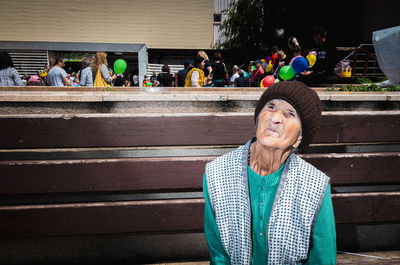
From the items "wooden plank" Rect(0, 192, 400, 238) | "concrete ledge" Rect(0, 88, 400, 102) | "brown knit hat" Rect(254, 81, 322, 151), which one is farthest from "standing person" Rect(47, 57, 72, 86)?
"brown knit hat" Rect(254, 81, 322, 151)

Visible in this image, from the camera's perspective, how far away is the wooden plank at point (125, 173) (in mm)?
2299

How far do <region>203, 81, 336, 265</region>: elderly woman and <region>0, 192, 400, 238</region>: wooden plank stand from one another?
1047 mm

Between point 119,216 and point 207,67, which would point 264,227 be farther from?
point 207,67

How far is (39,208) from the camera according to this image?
2.36 metres

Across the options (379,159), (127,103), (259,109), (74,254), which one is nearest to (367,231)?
(379,159)

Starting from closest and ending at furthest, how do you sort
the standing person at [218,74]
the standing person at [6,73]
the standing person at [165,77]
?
the standing person at [6,73] < the standing person at [218,74] < the standing person at [165,77]

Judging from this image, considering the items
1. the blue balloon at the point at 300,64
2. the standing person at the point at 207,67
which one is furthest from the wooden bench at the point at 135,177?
the standing person at the point at 207,67

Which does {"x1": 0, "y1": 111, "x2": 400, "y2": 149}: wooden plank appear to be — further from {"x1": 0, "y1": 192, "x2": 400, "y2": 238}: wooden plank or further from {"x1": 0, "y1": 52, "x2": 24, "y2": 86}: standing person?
{"x1": 0, "y1": 52, "x2": 24, "y2": 86}: standing person

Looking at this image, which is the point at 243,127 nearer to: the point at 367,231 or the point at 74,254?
the point at 367,231

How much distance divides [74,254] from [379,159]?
11.0 feet

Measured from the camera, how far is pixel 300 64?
3.77 meters

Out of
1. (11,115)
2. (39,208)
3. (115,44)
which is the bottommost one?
(39,208)

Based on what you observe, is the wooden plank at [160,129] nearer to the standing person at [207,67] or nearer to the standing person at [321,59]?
the standing person at [321,59]

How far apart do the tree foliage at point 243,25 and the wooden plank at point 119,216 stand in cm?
1525
